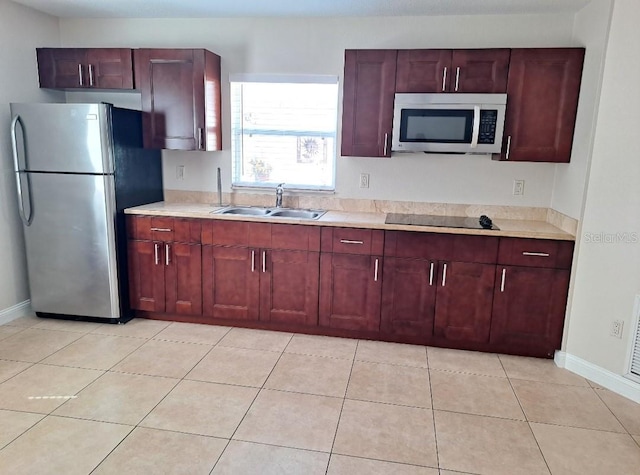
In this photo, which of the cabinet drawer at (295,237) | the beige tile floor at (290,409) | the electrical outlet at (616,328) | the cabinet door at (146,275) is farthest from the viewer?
the cabinet door at (146,275)

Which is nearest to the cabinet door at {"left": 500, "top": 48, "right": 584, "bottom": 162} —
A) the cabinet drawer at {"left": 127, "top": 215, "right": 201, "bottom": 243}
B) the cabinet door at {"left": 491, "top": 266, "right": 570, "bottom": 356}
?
the cabinet door at {"left": 491, "top": 266, "right": 570, "bottom": 356}

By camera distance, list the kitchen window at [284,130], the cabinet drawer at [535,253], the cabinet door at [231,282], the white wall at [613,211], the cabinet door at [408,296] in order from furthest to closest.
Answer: the kitchen window at [284,130]
the cabinet door at [231,282]
the cabinet door at [408,296]
the cabinet drawer at [535,253]
the white wall at [613,211]

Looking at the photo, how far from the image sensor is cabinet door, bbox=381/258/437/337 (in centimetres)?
315

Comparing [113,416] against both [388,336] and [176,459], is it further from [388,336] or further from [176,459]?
[388,336]

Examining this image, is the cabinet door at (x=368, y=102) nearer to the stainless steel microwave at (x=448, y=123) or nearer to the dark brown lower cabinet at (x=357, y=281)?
the stainless steel microwave at (x=448, y=123)

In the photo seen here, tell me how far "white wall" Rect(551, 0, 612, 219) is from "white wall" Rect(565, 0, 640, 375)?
5cm

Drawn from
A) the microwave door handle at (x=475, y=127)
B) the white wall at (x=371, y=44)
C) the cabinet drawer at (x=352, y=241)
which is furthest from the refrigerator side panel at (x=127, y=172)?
the microwave door handle at (x=475, y=127)

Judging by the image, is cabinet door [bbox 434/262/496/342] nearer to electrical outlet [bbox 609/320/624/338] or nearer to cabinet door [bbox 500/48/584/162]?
electrical outlet [bbox 609/320/624/338]

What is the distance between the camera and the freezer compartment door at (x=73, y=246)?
10.9ft

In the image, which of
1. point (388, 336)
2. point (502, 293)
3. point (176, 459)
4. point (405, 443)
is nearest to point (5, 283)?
point (176, 459)

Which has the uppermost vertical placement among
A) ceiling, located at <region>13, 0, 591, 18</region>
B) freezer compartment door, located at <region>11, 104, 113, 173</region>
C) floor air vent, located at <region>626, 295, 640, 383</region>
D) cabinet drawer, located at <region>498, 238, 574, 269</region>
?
ceiling, located at <region>13, 0, 591, 18</region>

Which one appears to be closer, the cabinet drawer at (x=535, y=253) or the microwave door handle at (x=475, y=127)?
the cabinet drawer at (x=535, y=253)

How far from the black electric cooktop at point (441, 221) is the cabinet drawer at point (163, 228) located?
1.47 metres

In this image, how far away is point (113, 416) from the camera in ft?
7.61
